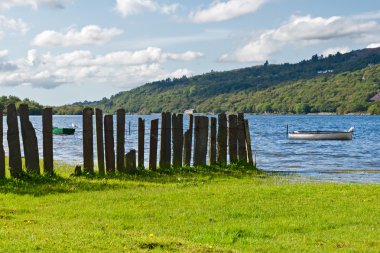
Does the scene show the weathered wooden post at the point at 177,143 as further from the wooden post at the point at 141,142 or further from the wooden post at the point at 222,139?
the wooden post at the point at 222,139

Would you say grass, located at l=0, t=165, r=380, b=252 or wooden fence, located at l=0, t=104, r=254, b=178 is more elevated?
wooden fence, located at l=0, t=104, r=254, b=178

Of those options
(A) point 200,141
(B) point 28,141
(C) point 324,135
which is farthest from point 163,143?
(C) point 324,135

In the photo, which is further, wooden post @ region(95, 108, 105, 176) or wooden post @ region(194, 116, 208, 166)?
wooden post @ region(194, 116, 208, 166)

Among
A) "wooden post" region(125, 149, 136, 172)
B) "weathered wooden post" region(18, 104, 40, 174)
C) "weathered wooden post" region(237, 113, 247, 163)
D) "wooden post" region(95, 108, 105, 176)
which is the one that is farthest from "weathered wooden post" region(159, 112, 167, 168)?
"weathered wooden post" region(18, 104, 40, 174)

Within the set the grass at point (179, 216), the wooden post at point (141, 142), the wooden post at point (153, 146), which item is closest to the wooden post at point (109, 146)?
the grass at point (179, 216)

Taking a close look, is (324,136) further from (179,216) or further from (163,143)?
(179,216)

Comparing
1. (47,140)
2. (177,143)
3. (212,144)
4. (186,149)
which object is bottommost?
(186,149)

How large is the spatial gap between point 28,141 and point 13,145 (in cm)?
63

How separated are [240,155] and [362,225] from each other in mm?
14599

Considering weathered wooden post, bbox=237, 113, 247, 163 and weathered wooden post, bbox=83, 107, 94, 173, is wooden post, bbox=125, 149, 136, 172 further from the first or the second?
weathered wooden post, bbox=237, 113, 247, 163

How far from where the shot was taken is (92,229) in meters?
13.3

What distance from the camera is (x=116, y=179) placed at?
22.9 meters

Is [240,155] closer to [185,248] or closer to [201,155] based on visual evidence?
[201,155]

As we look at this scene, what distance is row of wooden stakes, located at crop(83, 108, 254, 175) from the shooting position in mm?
23859
